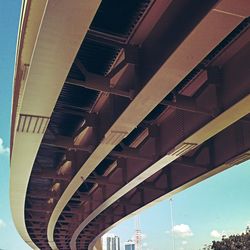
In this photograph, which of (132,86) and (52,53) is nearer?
(52,53)

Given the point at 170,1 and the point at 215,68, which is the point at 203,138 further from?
the point at 170,1

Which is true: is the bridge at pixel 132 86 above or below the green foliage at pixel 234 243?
above

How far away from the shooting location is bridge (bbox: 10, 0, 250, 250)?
641 centimetres

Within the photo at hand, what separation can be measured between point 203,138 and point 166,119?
5.55ft

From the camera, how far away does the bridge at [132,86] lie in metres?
6.41

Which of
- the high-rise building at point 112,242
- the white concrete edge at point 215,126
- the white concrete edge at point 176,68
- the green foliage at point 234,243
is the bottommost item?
the green foliage at point 234,243

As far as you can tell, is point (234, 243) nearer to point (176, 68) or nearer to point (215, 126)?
point (215, 126)

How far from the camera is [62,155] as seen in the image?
50.0 feet

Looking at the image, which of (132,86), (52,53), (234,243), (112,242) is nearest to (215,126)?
(132,86)

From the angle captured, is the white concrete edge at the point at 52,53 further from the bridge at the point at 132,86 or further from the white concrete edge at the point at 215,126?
the white concrete edge at the point at 215,126

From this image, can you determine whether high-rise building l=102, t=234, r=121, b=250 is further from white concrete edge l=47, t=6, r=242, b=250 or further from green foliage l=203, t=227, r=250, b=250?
white concrete edge l=47, t=6, r=242, b=250

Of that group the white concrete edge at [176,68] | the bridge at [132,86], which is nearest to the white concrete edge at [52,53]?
the bridge at [132,86]

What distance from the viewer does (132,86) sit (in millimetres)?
8680

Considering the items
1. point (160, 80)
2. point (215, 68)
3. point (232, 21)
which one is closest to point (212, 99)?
point (215, 68)
